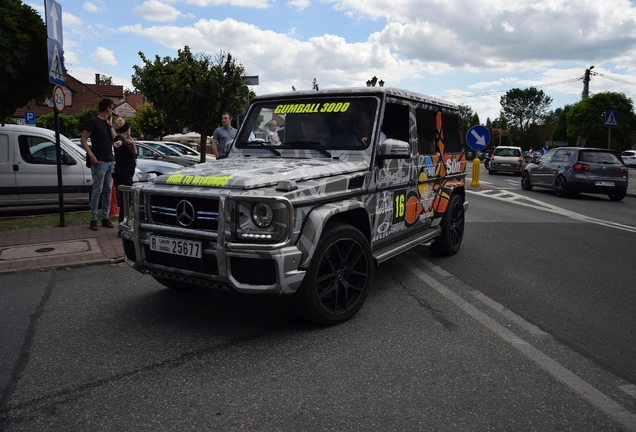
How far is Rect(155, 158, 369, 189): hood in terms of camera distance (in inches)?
148

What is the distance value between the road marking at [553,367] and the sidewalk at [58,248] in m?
4.14

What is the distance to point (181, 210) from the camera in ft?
12.7

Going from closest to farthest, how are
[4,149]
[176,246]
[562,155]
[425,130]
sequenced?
[176,246] < [425,130] < [4,149] < [562,155]

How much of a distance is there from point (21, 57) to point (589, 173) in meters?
15.0

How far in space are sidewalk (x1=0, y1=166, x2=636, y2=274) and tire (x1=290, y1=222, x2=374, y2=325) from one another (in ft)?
11.1

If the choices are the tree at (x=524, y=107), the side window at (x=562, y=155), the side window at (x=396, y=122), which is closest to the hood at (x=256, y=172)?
the side window at (x=396, y=122)

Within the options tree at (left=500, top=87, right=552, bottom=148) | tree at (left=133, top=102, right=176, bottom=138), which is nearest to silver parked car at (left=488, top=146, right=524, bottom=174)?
tree at (left=133, top=102, right=176, bottom=138)

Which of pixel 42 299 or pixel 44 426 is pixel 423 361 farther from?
pixel 42 299


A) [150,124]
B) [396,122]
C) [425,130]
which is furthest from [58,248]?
[150,124]

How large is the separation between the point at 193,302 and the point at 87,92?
60550 mm

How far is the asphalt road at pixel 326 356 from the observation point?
9.19 feet

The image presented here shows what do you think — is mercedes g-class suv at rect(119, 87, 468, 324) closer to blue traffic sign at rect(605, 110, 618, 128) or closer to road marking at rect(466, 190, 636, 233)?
road marking at rect(466, 190, 636, 233)

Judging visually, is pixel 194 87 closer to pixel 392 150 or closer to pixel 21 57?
pixel 21 57

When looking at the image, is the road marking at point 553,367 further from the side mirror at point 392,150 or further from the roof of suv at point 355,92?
the roof of suv at point 355,92
